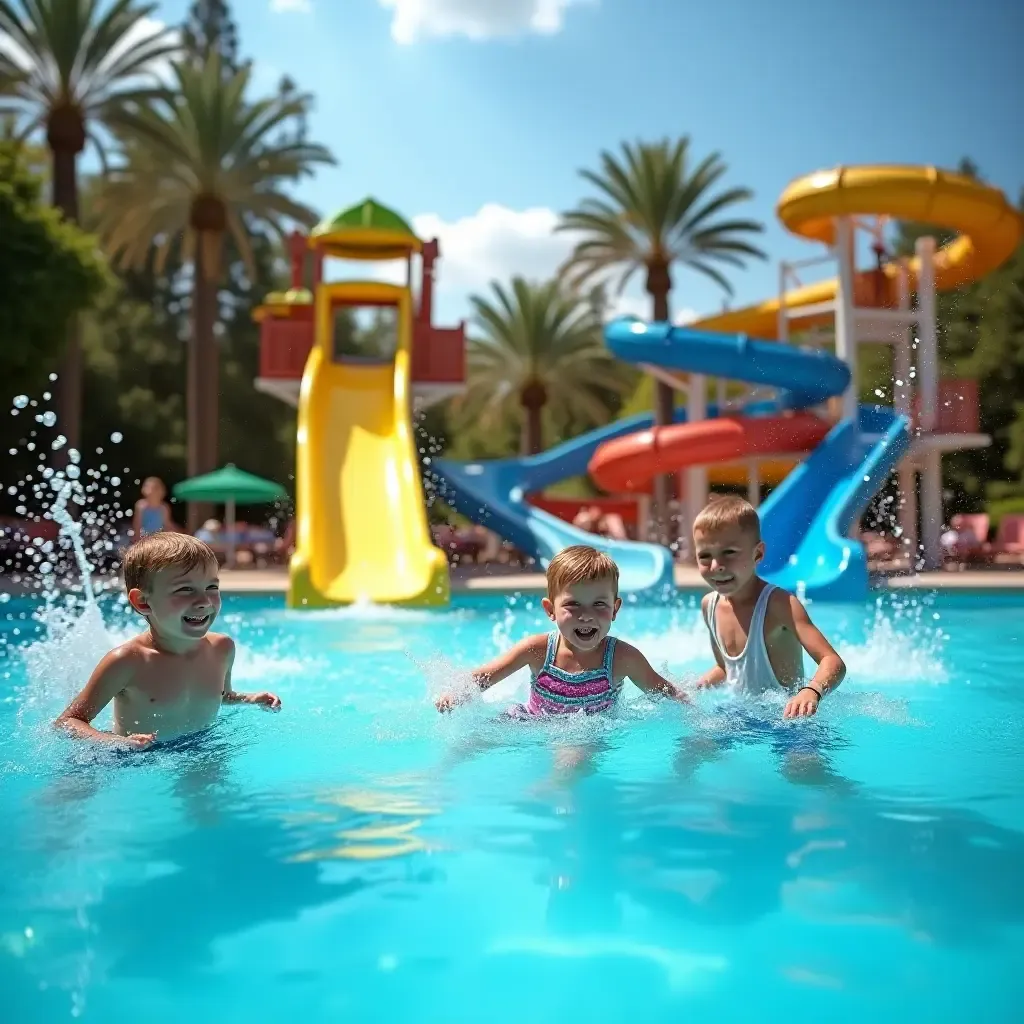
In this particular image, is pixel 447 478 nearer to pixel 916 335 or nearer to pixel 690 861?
pixel 916 335

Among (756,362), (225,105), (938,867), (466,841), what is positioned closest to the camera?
(938,867)

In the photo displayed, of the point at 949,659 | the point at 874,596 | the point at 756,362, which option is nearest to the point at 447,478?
the point at 756,362

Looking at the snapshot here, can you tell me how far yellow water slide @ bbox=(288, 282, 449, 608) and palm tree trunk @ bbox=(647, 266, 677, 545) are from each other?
7.63m

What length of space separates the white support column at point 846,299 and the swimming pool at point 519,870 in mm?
13323

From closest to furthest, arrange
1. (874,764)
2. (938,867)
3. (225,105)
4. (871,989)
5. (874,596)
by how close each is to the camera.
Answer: (871,989) < (938,867) < (874,764) < (874,596) < (225,105)

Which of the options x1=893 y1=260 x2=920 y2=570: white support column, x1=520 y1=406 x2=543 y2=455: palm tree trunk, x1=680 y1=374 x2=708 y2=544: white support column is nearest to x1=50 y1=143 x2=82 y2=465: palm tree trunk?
x1=680 y1=374 x2=708 y2=544: white support column

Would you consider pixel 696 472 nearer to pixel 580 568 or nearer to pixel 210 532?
pixel 210 532

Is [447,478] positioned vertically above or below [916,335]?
below

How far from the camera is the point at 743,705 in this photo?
4.47 metres

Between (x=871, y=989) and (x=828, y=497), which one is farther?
(x=828, y=497)

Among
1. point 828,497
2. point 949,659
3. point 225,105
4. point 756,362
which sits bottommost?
point 949,659

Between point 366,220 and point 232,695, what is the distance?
14.4m

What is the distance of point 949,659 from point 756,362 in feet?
27.8

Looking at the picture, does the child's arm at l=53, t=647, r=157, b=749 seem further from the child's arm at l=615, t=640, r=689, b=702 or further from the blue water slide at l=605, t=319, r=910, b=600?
the blue water slide at l=605, t=319, r=910, b=600
